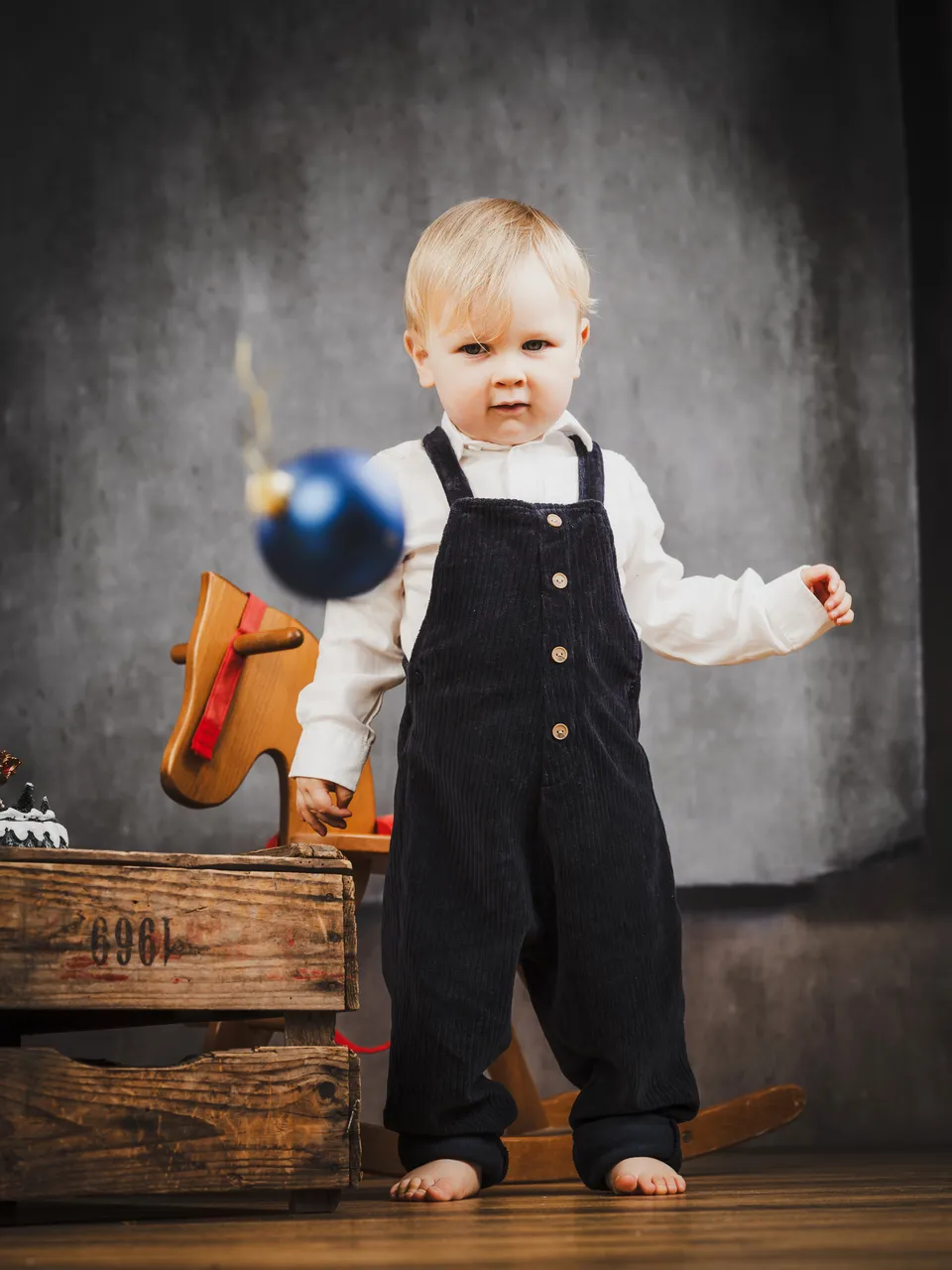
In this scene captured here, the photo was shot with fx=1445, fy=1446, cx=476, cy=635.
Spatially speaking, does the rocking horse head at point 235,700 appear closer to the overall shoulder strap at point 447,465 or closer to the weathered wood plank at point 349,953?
the overall shoulder strap at point 447,465

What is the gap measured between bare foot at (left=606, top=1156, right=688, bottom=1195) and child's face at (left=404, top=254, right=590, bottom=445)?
564mm

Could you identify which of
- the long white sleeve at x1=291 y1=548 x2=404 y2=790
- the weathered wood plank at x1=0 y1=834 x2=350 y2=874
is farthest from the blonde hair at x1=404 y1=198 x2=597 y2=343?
the weathered wood plank at x1=0 y1=834 x2=350 y2=874

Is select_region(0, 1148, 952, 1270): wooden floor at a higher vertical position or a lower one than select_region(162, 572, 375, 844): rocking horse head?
lower

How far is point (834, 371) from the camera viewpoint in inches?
76.5

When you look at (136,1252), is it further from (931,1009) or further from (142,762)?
(931,1009)

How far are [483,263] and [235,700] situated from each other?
0.51 metres

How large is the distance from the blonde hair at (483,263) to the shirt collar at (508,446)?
3.3 inches

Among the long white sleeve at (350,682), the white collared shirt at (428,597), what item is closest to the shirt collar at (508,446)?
the white collared shirt at (428,597)

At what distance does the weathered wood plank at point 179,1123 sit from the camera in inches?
33.6

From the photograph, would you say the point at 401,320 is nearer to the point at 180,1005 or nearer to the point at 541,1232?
the point at 180,1005

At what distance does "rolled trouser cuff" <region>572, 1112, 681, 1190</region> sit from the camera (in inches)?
41.6

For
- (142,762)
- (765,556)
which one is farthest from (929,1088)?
(142,762)

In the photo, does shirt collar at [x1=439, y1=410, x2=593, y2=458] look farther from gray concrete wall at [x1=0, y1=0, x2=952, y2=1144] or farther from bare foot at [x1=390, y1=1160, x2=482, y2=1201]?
gray concrete wall at [x1=0, y1=0, x2=952, y2=1144]

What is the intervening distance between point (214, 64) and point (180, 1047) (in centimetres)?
131
